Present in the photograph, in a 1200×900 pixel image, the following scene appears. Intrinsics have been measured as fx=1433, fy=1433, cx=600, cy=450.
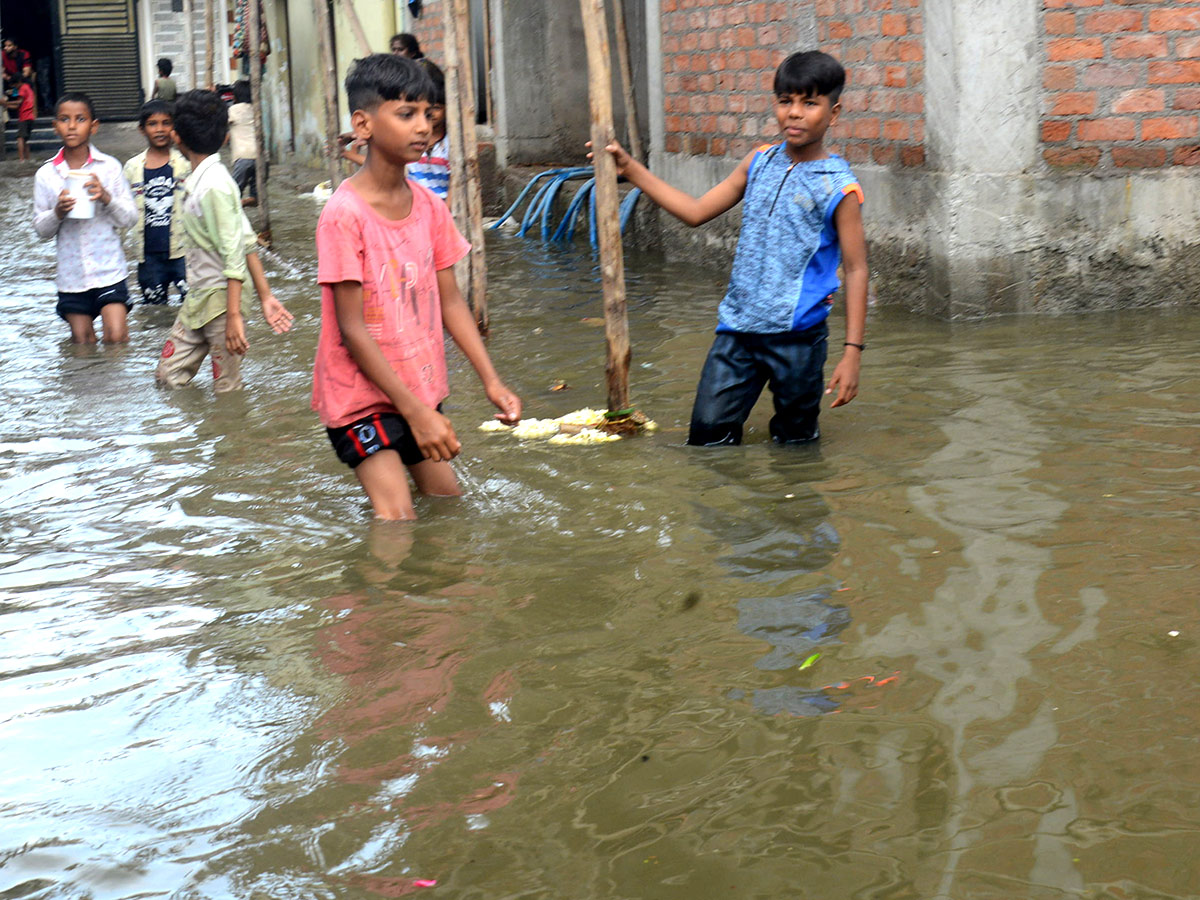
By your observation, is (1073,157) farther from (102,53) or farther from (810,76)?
(102,53)

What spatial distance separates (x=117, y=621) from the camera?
3.64 m

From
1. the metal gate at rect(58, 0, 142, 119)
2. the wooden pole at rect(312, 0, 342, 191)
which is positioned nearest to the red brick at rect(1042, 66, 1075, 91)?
the wooden pole at rect(312, 0, 342, 191)

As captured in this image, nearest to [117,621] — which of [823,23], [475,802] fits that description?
[475,802]

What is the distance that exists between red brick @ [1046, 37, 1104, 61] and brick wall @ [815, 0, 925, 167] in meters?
0.63

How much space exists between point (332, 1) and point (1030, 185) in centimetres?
1408

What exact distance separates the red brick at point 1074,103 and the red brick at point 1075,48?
0.18m

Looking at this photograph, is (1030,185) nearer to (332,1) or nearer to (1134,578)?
(1134,578)

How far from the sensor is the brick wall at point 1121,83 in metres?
6.93

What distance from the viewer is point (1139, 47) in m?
6.95

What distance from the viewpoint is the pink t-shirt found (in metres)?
3.89

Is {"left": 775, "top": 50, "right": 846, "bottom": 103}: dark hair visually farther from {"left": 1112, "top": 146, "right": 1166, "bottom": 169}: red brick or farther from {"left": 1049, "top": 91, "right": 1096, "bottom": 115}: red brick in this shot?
{"left": 1112, "top": 146, "right": 1166, "bottom": 169}: red brick

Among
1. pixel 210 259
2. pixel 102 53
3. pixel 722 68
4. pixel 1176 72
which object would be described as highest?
pixel 102 53

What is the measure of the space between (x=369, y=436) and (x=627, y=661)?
1201 millimetres

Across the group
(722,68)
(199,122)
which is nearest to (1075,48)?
(722,68)
